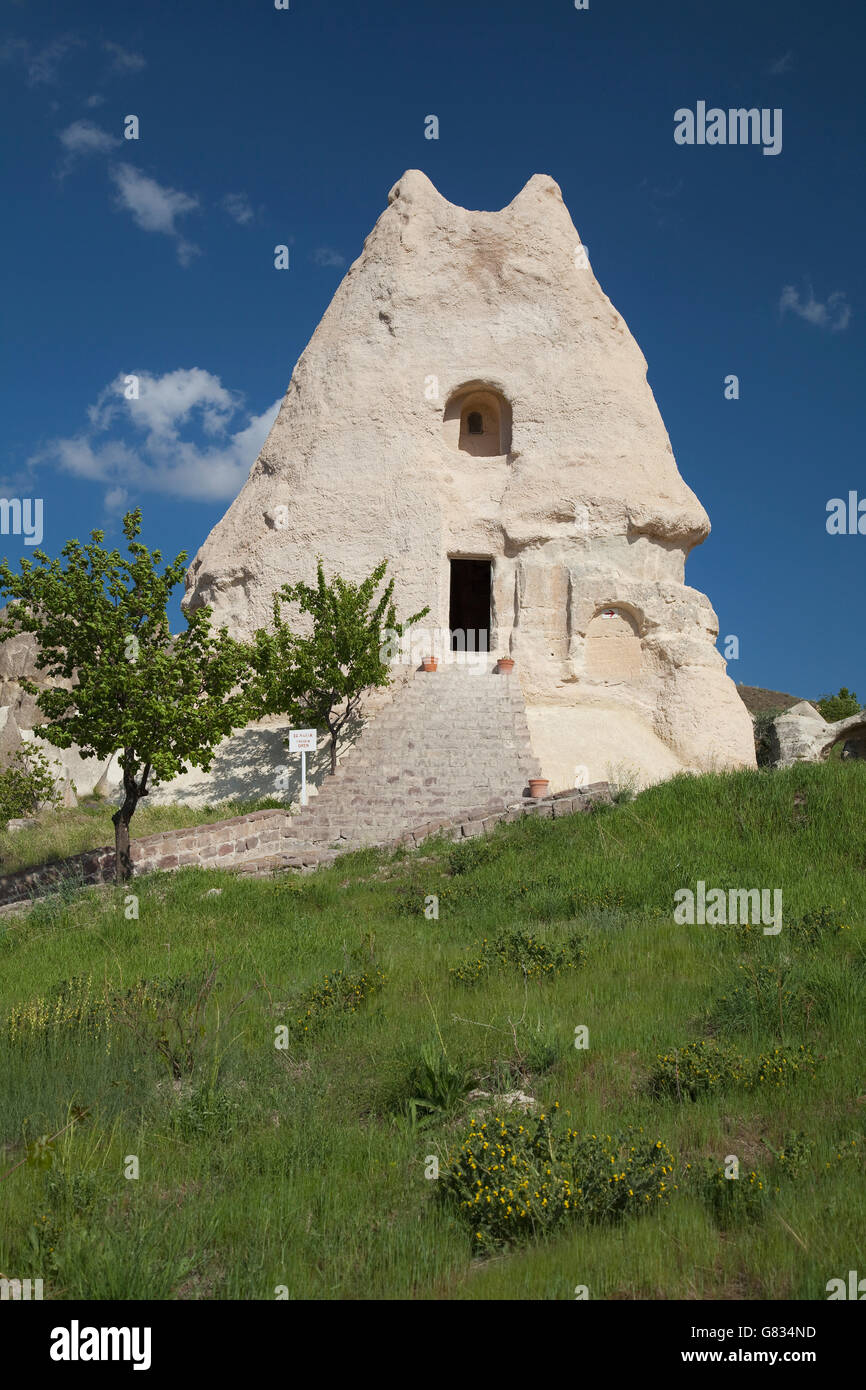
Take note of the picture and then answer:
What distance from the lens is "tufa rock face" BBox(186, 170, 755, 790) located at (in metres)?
20.1

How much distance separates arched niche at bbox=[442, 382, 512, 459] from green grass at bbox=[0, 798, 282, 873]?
10210 millimetres

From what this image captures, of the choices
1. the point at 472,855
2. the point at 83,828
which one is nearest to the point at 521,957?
the point at 472,855

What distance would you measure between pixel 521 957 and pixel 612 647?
1398cm

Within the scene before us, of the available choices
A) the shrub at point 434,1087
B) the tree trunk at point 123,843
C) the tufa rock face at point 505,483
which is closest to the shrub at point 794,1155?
the shrub at point 434,1087

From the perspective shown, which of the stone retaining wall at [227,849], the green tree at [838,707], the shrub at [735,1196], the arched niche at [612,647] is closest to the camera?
the shrub at [735,1196]

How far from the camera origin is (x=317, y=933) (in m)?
8.80

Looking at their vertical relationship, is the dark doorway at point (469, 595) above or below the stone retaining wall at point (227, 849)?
above

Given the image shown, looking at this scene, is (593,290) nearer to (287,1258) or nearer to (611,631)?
(611,631)

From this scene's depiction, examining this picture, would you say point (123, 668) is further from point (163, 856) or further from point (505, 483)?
point (505, 483)

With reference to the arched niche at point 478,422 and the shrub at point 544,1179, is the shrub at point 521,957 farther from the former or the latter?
the arched niche at point 478,422

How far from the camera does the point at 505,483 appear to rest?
69.6 ft

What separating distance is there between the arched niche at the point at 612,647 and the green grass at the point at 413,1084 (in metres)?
10.6

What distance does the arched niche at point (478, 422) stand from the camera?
72.7 ft

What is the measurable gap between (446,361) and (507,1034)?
18.9 metres
